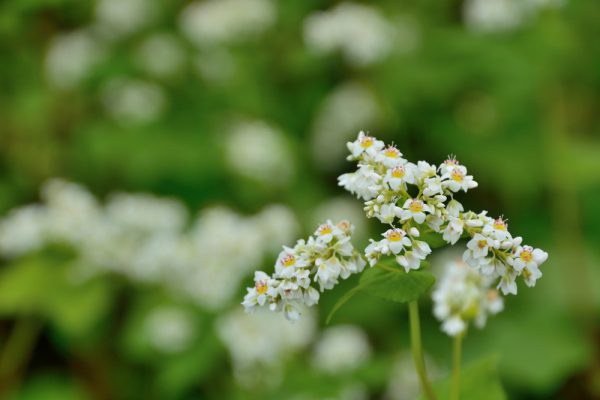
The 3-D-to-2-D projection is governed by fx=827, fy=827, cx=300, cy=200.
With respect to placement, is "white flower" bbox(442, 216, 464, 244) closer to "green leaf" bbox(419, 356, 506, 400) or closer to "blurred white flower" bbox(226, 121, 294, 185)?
"green leaf" bbox(419, 356, 506, 400)

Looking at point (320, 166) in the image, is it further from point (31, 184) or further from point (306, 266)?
point (306, 266)

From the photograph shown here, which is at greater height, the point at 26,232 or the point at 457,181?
the point at 26,232

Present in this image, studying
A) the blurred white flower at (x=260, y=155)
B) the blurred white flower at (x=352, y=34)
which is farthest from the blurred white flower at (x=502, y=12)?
the blurred white flower at (x=260, y=155)

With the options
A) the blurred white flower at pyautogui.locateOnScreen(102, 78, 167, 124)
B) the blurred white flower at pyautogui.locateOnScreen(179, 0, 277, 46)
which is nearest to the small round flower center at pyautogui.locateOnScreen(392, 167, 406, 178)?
the blurred white flower at pyautogui.locateOnScreen(179, 0, 277, 46)

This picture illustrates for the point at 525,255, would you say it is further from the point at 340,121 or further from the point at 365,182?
the point at 340,121

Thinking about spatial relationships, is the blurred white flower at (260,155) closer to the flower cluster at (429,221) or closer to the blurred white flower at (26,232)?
the blurred white flower at (26,232)

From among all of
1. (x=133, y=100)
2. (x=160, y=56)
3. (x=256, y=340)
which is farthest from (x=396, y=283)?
(x=160, y=56)

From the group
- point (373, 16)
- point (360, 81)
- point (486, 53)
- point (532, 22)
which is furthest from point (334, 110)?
point (532, 22)
